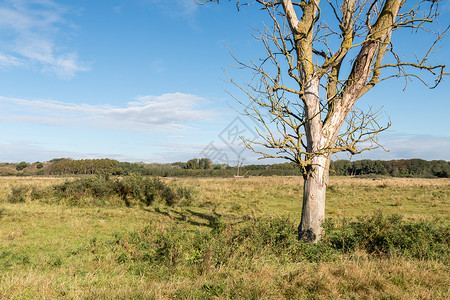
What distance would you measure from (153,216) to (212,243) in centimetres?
925

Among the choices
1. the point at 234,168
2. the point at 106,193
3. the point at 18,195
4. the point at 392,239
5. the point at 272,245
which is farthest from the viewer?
the point at 234,168

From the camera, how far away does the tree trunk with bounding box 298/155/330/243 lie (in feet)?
25.0

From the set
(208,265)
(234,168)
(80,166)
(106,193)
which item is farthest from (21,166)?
(208,265)

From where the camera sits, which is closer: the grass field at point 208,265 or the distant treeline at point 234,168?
the grass field at point 208,265

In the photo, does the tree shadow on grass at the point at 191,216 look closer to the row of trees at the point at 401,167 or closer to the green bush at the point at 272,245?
the green bush at the point at 272,245

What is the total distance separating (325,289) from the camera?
4.26m

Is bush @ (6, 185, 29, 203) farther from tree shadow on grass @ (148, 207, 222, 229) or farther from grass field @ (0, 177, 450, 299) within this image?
tree shadow on grass @ (148, 207, 222, 229)

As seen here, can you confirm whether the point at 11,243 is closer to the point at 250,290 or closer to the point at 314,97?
the point at 250,290

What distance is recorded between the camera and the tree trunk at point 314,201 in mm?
7617

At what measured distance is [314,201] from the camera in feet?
25.0

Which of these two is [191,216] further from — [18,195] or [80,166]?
[80,166]

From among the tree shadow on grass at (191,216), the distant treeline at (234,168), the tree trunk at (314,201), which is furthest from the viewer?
the distant treeline at (234,168)

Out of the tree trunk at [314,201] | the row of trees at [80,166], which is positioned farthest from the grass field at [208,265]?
the row of trees at [80,166]

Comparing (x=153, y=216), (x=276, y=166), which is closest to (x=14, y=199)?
(x=153, y=216)
